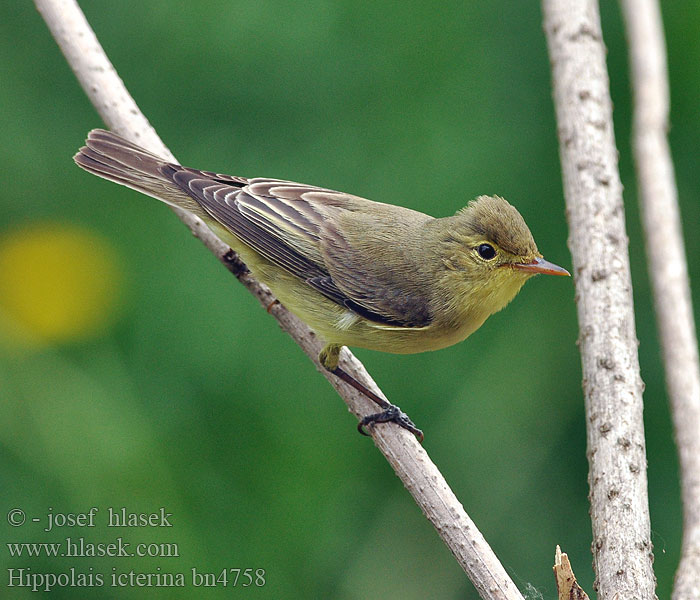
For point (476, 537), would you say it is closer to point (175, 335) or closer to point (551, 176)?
point (175, 335)

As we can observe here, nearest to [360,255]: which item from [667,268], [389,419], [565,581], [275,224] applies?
[275,224]

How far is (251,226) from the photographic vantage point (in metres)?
3.99

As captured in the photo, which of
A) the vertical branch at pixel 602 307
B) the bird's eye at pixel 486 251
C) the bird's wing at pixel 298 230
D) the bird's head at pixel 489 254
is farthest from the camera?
the bird's wing at pixel 298 230

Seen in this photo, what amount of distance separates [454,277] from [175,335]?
1.82 metres

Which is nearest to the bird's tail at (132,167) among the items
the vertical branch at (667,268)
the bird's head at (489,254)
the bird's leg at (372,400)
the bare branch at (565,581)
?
the bird's leg at (372,400)

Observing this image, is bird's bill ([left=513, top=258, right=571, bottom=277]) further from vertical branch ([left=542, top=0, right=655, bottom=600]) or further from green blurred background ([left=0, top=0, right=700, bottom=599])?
green blurred background ([left=0, top=0, right=700, bottom=599])

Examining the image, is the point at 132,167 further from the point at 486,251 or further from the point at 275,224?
the point at 486,251

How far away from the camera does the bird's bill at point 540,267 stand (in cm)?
349

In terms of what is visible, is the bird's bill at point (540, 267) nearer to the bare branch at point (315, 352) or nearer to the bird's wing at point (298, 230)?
the bird's wing at point (298, 230)

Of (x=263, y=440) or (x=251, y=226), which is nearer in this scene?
(x=251, y=226)

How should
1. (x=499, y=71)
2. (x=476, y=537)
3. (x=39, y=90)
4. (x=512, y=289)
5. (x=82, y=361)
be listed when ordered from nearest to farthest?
(x=476, y=537)
(x=512, y=289)
(x=82, y=361)
(x=39, y=90)
(x=499, y=71)

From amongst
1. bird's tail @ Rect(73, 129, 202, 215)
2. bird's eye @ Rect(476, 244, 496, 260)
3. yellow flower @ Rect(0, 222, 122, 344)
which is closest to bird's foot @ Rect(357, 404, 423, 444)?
bird's eye @ Rect(476, 244, 496, 260)

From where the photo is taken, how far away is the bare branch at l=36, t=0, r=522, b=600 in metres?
2.87

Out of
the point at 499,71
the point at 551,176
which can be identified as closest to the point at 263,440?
the point at 551,176
